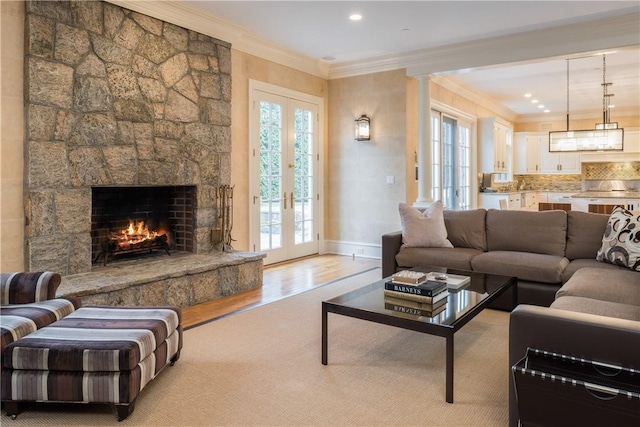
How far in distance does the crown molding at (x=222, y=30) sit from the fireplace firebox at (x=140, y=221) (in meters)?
1.71

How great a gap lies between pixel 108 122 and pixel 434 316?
10.7 feet

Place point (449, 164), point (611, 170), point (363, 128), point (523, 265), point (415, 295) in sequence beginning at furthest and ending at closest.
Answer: point (611, 170)
point (449, 164)
point (363, 128)
point (523, 265)
point (415, 295)

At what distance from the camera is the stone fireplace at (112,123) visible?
3590 millimetres

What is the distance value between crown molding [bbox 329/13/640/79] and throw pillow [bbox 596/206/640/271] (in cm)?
215

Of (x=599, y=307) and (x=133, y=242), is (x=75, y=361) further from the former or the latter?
(x=599, y=307)

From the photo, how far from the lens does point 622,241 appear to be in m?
3.59

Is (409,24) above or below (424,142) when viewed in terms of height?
above

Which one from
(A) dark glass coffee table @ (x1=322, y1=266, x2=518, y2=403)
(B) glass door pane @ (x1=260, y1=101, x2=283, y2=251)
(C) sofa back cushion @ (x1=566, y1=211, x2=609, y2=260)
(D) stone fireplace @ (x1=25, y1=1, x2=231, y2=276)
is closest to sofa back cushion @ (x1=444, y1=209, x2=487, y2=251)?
(C) sofa back cushion @ (x1=566, y1=211, x2=609, y2=260)

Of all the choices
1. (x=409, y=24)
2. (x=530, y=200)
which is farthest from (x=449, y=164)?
(x=530, y=200)

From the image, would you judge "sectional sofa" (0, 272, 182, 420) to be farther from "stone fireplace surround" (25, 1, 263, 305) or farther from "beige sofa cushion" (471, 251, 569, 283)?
"beige sofa cushion" (471, 251, 569, 283)

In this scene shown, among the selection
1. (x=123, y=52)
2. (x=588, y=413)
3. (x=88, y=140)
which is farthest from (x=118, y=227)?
(x=588, y=413)

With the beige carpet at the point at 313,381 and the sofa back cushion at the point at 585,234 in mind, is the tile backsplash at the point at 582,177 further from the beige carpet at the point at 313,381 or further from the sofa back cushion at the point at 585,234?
the beige carpet at the point at 313,381

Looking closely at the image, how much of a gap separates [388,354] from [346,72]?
482 cm

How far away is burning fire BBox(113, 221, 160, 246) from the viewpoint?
174 inches
